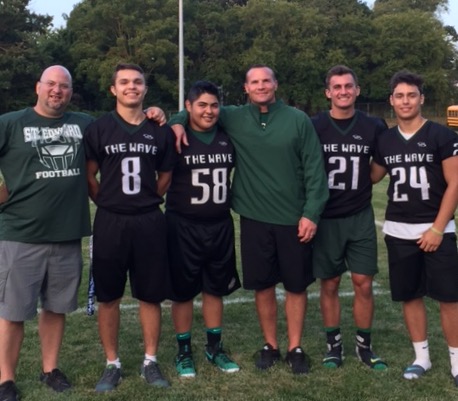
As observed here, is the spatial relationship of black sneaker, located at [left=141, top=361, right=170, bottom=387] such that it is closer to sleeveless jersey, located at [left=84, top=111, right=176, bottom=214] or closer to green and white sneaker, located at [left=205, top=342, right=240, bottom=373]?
green and white sneaker, located at [left=205, top=342, right=240, bottom=373]

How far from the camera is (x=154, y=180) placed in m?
3.52

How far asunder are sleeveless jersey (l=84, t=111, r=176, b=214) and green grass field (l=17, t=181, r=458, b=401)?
108cm

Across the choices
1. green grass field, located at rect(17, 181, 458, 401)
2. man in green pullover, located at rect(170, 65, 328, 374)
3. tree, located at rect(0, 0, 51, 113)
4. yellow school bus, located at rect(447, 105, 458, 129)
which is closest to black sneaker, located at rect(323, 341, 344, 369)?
green grass field, located at rect(17, 181, 458, 401)

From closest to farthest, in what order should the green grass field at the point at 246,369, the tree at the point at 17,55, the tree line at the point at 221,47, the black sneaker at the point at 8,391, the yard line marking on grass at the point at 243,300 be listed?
the black sneaker at the point at 8,391 → the green grass field at the point at 246,369 → the yard line marking on grass at the point at 243,300 → the tree at the point at 17,55 → the tree line at the point at 221,47

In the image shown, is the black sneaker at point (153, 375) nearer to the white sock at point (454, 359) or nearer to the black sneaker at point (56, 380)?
the black sneaker at point (56, 380)

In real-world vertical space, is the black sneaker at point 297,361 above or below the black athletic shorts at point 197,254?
below

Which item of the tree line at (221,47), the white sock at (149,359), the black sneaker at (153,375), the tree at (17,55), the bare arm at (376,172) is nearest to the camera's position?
the black sneaker at (153,375)

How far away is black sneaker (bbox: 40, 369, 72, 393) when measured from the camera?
3422 millimetres

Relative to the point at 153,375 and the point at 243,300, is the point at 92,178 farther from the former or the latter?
the point at 243,300

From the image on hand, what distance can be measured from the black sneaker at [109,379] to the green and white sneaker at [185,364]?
0.39 meters

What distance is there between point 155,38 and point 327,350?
1288 inches

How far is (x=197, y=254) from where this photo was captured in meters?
3.72

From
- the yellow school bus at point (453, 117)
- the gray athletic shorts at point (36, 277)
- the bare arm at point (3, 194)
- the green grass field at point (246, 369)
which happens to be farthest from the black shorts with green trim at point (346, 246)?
the yellow school bus at point (453, 117)

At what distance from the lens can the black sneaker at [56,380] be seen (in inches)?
135
